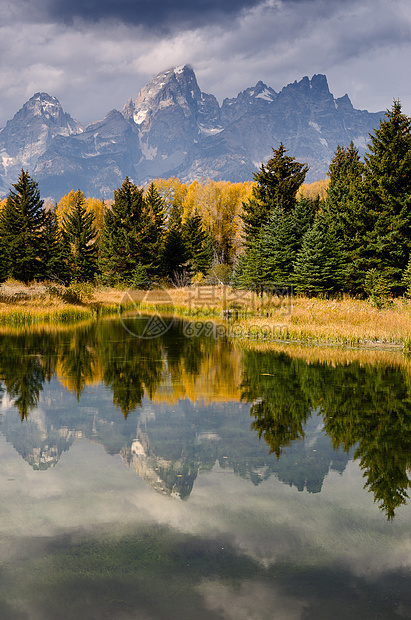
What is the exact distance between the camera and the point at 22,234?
54.9 meters

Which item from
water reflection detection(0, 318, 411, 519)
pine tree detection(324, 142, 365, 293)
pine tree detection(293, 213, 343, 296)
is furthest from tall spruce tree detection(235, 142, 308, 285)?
water reflection detection(0, 318, 411, 519)

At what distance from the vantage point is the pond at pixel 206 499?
477 centimetres

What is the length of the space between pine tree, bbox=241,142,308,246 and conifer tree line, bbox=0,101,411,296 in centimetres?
12

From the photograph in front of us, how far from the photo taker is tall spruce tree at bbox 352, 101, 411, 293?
118 feet

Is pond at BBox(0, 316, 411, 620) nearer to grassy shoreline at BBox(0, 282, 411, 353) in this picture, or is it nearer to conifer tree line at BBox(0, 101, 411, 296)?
grassy shoreline at BBox(0, 282, 411, 353)

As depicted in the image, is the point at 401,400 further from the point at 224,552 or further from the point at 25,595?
the point at 25,595

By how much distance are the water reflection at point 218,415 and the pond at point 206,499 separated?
5cm

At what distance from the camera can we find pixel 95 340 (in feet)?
81.7

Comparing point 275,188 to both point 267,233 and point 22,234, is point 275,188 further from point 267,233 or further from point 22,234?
point 22,234

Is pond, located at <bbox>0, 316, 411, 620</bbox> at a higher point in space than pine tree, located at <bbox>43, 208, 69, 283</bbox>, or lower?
lower

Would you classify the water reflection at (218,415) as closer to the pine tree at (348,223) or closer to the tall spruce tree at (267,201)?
the pine tree at (348,223)

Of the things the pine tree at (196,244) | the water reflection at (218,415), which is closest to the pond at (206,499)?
the water reflection at (218,415)

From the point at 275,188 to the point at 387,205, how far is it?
1885 cm

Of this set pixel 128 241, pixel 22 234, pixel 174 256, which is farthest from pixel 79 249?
pixel 174 256
